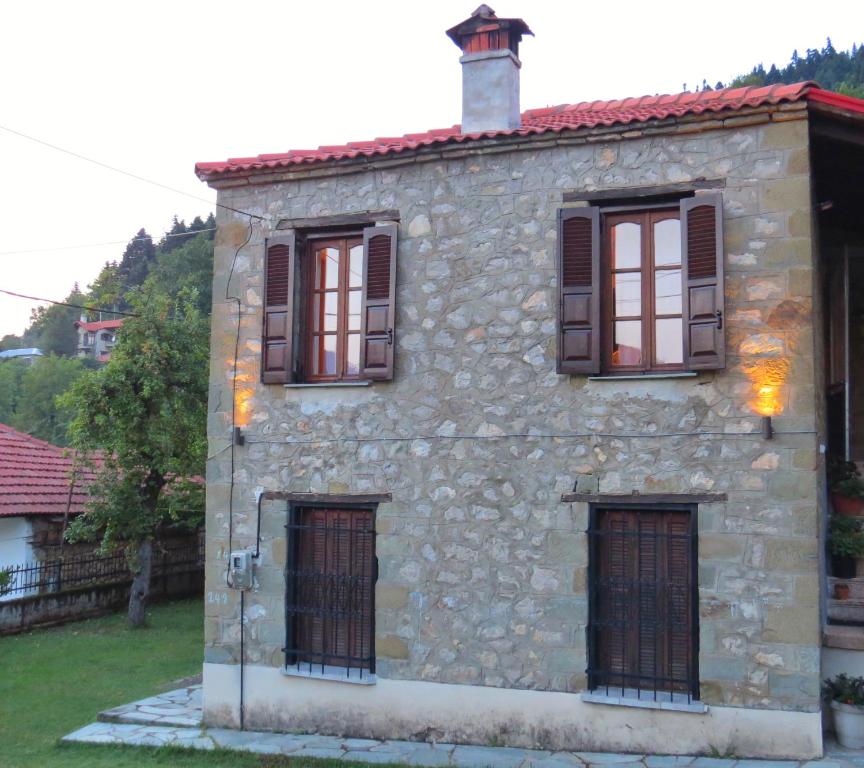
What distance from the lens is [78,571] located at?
16.0 m

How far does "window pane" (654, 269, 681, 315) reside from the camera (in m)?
7.77

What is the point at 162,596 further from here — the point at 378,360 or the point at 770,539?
the point at 770,539

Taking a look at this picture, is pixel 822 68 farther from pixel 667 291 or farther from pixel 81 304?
pixel 667 291

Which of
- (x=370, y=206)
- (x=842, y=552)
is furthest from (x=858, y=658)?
(x=370, y=206)

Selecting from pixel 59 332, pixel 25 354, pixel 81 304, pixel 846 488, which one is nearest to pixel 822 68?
pixel 81 304

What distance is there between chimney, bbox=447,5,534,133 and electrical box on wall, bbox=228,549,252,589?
4.60m

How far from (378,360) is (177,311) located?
329 inches

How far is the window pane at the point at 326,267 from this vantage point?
355 inches

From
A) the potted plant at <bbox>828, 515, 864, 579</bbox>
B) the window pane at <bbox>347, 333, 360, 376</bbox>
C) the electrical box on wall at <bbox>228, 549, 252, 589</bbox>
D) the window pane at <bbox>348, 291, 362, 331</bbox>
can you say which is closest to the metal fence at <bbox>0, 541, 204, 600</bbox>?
the electrical box on wall at <bbox>228, 549, 252, 589</bbox>

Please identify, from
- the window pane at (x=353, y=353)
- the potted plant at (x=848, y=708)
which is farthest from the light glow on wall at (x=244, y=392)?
the potted plant at (x=848, y=708)

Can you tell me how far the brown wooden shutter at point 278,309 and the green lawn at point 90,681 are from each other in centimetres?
346

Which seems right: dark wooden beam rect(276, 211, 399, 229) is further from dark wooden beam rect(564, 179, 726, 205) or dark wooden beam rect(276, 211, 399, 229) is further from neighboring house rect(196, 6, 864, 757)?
dark wooden beam rect(564, 179, 726, 205)

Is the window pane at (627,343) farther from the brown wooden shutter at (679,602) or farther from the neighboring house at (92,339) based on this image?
the neighboring house at (92,339)

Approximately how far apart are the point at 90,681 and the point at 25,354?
79730 millimetres
